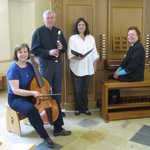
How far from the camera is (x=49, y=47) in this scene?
11.1ft

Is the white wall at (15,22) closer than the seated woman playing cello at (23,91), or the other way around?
the seated woman playing cello at (23,91)

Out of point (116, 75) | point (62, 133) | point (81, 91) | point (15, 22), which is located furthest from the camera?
point (15, 22)

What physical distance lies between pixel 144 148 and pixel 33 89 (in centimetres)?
142

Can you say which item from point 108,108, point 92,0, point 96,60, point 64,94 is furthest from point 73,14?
point 108,108

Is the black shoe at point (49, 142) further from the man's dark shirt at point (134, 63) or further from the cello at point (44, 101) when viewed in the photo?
the man's dark shirt at point (134, 63)

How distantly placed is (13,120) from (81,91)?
3.81ft

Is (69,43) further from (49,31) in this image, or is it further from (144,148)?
(144,148)

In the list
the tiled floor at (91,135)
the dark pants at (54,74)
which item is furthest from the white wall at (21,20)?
the tiled floor at (91,135)

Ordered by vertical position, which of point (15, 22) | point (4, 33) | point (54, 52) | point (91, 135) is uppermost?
point (15, 22)

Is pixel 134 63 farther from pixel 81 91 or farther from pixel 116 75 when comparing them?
pixel 81 91

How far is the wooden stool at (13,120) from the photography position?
3.00 meters

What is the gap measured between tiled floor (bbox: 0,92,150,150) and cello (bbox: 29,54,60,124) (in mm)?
328

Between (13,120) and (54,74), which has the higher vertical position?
(54,74)

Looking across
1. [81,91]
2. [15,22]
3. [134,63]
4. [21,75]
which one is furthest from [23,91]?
[15,22]
